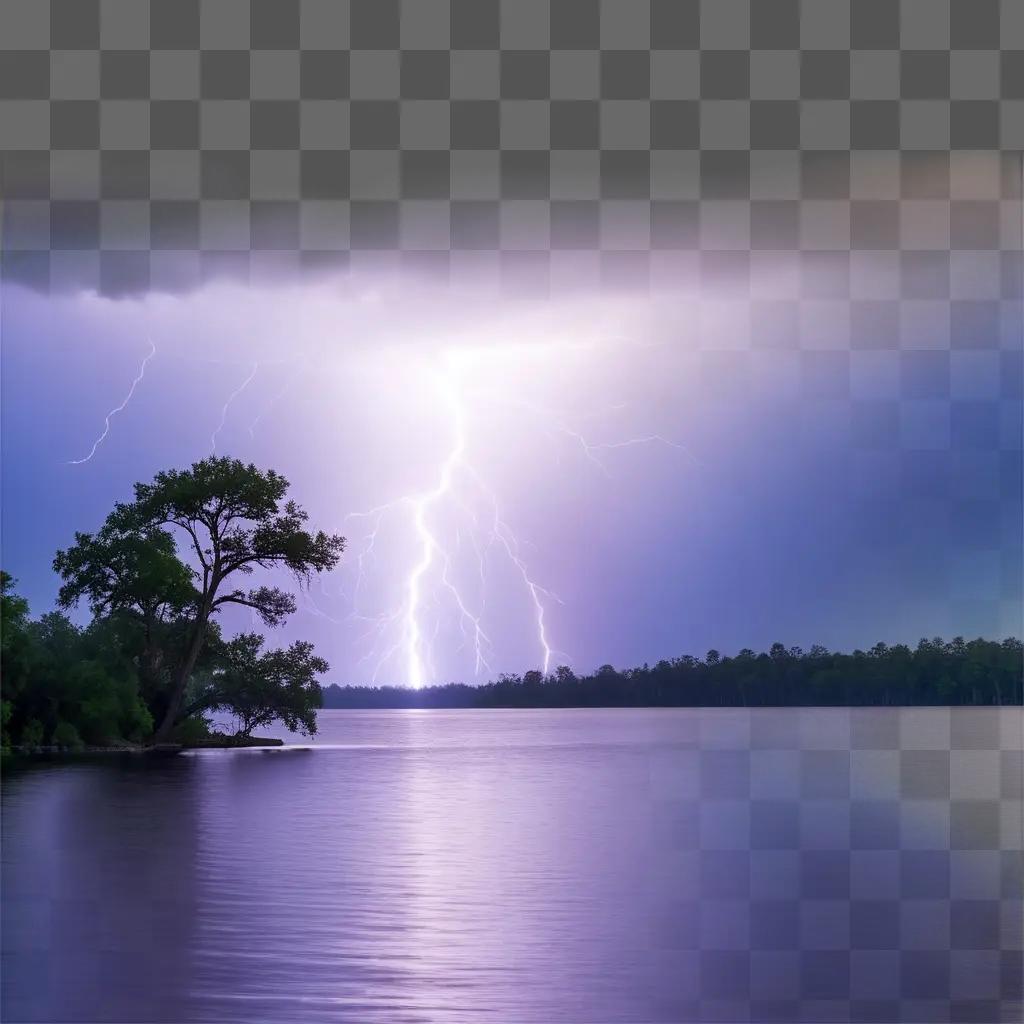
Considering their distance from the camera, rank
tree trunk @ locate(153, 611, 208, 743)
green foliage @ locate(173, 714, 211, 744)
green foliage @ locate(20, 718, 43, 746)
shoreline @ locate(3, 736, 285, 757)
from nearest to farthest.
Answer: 1. shoreline @ locate(3, 736, 285, 757)
2. green foliage @ locate(20, 718, 43, 746)
3. tree trunk @ locate(153, 611, 208, 743)
4. green foliage @ locate(173, 714, 211, 744)

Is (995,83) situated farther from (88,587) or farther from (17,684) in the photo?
(88,587)

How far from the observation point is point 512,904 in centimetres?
1555

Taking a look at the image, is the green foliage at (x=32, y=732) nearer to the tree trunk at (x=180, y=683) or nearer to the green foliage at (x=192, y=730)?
the tree trunk at (x=180, y=683)

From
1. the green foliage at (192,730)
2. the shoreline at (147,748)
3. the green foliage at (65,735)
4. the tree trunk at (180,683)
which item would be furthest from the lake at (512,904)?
the green foliage at (192,730)

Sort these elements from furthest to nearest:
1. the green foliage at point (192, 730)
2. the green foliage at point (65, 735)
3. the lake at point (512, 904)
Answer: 1. the green foliage at point (192, 730)
2. the green foliage at point (65, 735)
3. the lake at point (512, 904)

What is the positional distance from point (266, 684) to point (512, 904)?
1826 inches

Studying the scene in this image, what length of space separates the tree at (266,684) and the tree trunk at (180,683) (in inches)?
56.7

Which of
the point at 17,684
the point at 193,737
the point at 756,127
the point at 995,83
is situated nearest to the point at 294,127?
the point at 756,127

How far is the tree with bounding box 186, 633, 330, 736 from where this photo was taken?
2371 inches

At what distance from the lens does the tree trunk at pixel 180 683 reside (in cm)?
5869

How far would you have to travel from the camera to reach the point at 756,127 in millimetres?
27312

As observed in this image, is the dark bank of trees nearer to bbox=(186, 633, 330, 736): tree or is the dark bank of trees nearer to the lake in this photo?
bbox=(186, 633, 330, 736): tree

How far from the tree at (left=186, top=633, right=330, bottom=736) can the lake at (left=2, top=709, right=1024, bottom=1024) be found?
25.9 meters

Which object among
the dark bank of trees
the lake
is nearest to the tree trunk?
the dark bank of trees
